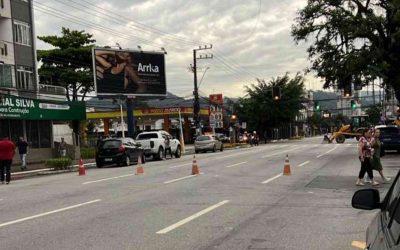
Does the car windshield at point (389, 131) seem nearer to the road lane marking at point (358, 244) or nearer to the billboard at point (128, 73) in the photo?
the billboard at point (128, 73)

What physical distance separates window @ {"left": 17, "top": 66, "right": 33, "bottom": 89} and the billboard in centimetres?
529

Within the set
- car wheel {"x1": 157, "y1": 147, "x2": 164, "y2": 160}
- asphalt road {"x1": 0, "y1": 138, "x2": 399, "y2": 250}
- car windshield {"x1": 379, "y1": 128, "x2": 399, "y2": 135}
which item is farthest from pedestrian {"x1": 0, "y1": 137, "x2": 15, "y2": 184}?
car windshield {"x1": 379, "y1": 128, "x2": 399, "y2": 135}

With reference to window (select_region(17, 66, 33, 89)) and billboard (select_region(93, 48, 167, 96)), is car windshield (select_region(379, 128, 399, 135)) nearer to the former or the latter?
billboard (select_region(93, 48, 167, 96))

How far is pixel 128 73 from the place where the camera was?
157 feet

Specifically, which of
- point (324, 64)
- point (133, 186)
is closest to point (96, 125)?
point (324, 64)

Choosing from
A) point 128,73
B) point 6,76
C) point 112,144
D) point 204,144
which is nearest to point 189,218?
point 112,144

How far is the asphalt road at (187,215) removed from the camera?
8.04 meters

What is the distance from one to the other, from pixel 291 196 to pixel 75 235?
6257mm

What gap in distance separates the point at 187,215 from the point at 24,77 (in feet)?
111

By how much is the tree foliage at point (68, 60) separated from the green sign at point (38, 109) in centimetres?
1198

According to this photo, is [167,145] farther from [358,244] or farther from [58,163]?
[358,244]

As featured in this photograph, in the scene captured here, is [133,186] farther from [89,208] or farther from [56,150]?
[56,150]

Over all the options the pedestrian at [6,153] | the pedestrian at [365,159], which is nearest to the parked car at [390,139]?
the pedestrian at [365,159]

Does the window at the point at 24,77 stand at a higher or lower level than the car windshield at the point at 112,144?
higher
